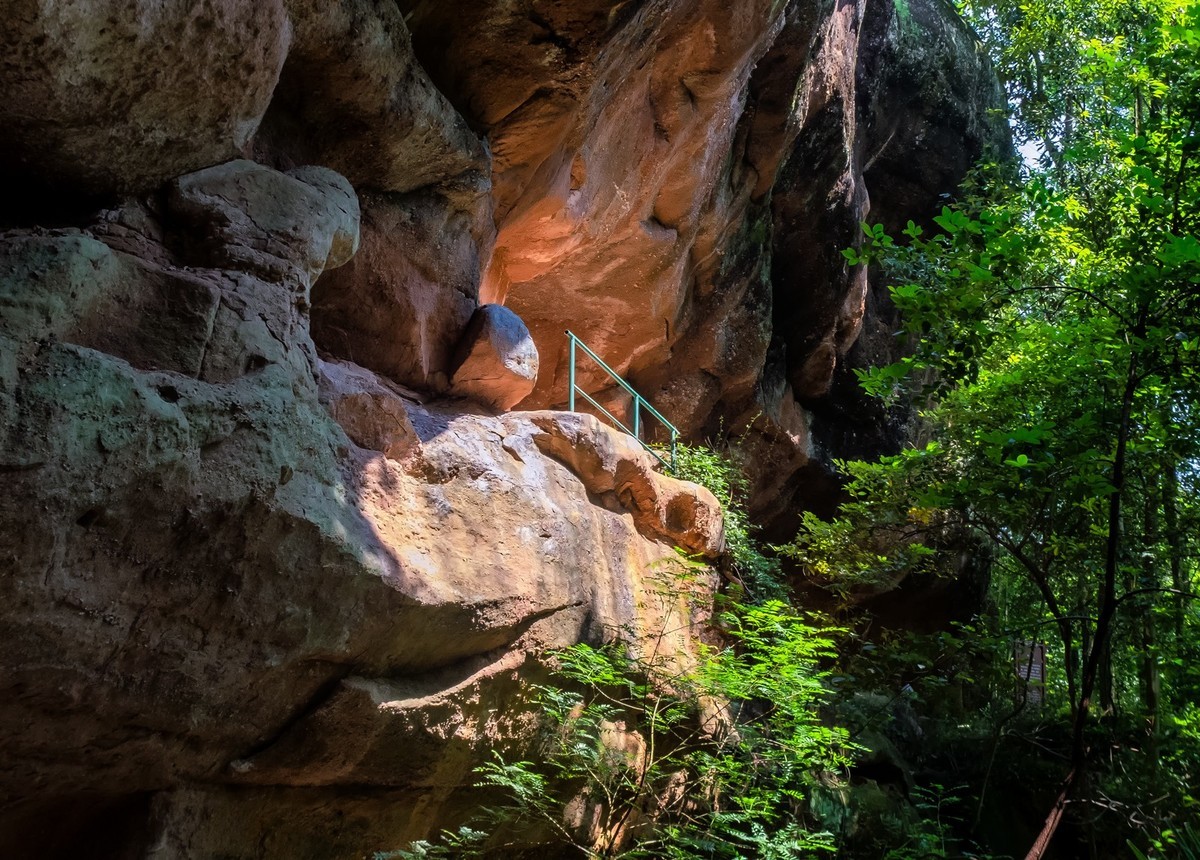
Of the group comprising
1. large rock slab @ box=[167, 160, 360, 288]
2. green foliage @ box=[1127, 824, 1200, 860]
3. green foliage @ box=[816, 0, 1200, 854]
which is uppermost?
green foliage @ box=[816, 0, 1200, 854]

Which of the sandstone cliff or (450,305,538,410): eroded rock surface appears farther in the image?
(450,305,538,410): eroded rock surface

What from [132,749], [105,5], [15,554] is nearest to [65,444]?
[15,554]

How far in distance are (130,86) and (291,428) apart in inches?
57.2

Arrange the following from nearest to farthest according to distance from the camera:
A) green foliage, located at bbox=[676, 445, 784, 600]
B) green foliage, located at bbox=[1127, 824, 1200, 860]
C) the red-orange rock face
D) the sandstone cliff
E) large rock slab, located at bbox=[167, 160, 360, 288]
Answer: the sandstone cliff
large rock slab, located at bbox=[167, 160, 360, 288]
the red-orange rock face
green foliage, located at bbox=[1127, 824, 1200, 860]
green foliage, located at bbox=[676, 445, 784, 600]

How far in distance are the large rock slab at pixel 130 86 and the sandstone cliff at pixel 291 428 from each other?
0.01 m

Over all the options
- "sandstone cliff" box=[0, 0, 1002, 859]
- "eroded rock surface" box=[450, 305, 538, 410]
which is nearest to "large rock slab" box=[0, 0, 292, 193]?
"sandstone cliff" box=[0, 0, 1002, 859]

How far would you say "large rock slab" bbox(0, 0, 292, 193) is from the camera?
3.21 m

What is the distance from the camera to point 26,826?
3.64m

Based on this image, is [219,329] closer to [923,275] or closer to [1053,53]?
[923,275]

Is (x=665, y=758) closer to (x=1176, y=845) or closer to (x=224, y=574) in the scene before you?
(x=224, y=574)

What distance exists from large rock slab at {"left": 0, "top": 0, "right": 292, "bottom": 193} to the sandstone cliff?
0.04ft

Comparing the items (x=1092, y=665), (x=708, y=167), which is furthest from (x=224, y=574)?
(x=708, y=167)

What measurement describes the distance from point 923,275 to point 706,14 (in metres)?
4.85

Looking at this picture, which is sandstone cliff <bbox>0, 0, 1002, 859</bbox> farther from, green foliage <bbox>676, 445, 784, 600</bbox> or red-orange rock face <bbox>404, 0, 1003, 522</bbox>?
green foliage <bbox>676, 445, 784, 600</bbox>
